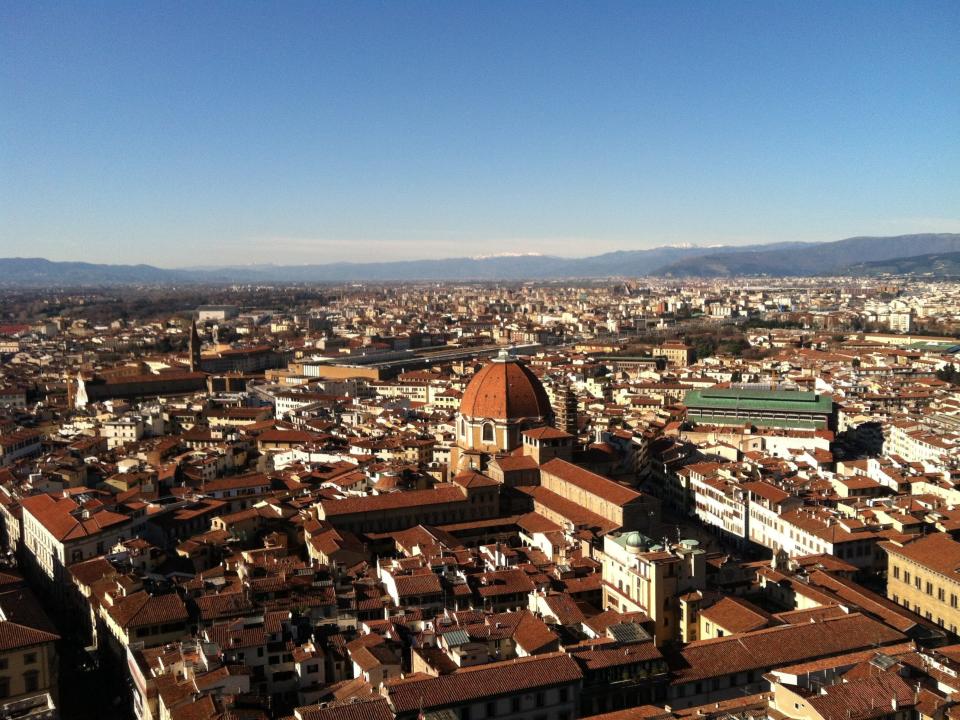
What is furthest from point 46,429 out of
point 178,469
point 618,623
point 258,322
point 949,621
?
point 258,322

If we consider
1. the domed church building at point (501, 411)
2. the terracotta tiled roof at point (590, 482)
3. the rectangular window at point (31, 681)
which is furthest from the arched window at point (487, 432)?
the rectangular window at point (31, 681)

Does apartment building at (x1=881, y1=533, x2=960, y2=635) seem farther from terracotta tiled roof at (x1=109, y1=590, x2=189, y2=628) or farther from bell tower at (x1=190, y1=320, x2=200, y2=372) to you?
bell tower at (x1=190, y1=320, x2=200, y2=372)

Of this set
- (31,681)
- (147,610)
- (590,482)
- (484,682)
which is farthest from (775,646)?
(31,681)

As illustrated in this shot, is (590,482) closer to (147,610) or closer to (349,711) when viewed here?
(147,610)

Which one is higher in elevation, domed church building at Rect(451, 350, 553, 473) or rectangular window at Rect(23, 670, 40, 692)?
domed church building at Rect(451, 350, 553, 473)

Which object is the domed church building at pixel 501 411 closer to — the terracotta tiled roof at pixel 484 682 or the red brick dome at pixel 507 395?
the red brick dome at pixel 507 395

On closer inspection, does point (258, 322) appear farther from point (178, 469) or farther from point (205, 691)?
point (205, 691)

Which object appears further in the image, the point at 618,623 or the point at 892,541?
the point at 892,541

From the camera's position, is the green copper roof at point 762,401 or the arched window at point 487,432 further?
the green copper roof at point 762,401

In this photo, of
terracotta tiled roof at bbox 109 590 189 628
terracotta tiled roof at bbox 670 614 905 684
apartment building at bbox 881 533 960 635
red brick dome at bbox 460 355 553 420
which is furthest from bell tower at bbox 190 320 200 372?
terracotta tiled roof at bbox 670 614 905 684
